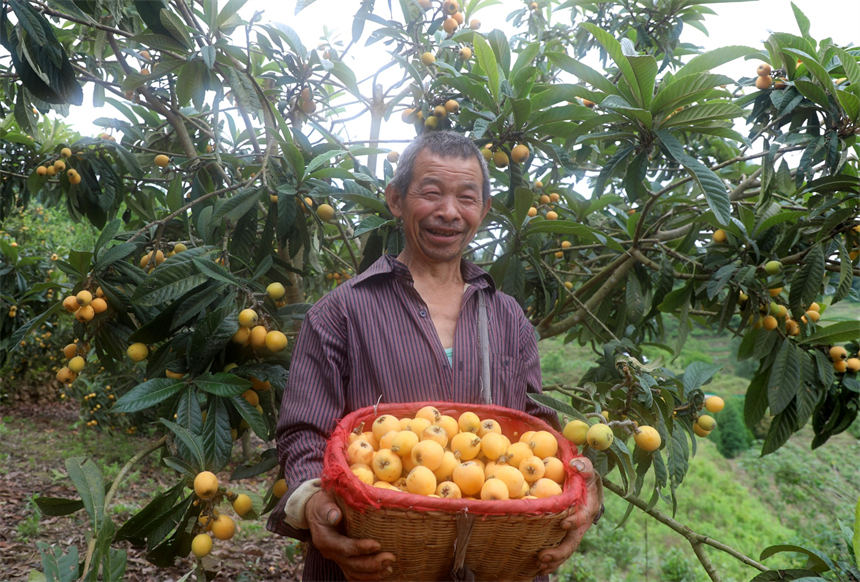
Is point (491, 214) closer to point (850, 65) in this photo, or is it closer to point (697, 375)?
point (697, 375)

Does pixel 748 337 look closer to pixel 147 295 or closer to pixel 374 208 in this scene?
pixel 374 208

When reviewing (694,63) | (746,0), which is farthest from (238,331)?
(746,0)

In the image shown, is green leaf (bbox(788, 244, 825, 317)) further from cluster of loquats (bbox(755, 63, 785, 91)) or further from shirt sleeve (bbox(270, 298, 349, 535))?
shirt sleeve (bbox(270, 298, 349, 535))

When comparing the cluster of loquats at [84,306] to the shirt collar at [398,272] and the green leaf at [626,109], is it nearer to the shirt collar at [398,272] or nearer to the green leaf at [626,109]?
the shirt collar at [398,272]

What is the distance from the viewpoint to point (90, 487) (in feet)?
4.17

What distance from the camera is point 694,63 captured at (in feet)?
5.20

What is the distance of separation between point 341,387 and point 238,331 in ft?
1.79

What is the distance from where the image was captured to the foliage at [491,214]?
5.02 ft

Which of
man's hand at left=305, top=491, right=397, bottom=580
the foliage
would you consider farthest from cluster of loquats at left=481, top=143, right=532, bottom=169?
man's hand at left=305, top=491, right=397, bottom=580

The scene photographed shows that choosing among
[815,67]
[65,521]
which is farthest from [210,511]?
[65,521]

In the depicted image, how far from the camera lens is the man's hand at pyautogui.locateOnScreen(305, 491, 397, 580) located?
874mm

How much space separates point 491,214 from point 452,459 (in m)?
1.25

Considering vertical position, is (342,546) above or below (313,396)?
below

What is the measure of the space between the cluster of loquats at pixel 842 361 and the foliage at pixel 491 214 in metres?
0.03
